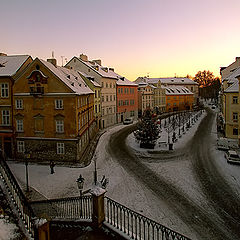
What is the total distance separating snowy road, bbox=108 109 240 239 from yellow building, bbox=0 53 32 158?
11281 millimetres

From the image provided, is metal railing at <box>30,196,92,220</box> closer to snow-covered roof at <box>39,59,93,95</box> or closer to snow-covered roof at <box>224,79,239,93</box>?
snow-covered roof at <box>39,59,93,95</box>

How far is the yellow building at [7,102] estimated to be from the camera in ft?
79.5

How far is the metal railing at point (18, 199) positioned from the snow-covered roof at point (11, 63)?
18360mm

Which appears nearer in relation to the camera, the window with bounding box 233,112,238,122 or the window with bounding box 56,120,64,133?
the window with bounding box 56,120,64,133

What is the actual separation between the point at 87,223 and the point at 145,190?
7.11 metres

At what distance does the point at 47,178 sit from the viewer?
19.4 metres

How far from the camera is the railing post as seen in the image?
9773 mm

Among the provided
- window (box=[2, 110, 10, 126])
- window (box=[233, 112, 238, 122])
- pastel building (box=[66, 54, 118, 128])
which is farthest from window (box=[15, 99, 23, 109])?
window (box=[233, 112, 238, 122])

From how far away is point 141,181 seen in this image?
1841cm

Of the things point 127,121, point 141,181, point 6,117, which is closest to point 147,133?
point 141,181

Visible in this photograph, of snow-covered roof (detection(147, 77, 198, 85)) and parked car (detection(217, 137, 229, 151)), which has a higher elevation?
snow-covered roof (detection(147, 77, 198, 85))

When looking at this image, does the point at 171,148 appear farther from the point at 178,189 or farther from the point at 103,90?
the point at 103,90

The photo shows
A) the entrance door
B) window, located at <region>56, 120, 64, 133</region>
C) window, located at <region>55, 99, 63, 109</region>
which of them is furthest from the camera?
the entrance door

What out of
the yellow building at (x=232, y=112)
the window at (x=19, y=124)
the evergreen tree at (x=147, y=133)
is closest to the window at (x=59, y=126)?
the window at (x=19, y=124)
